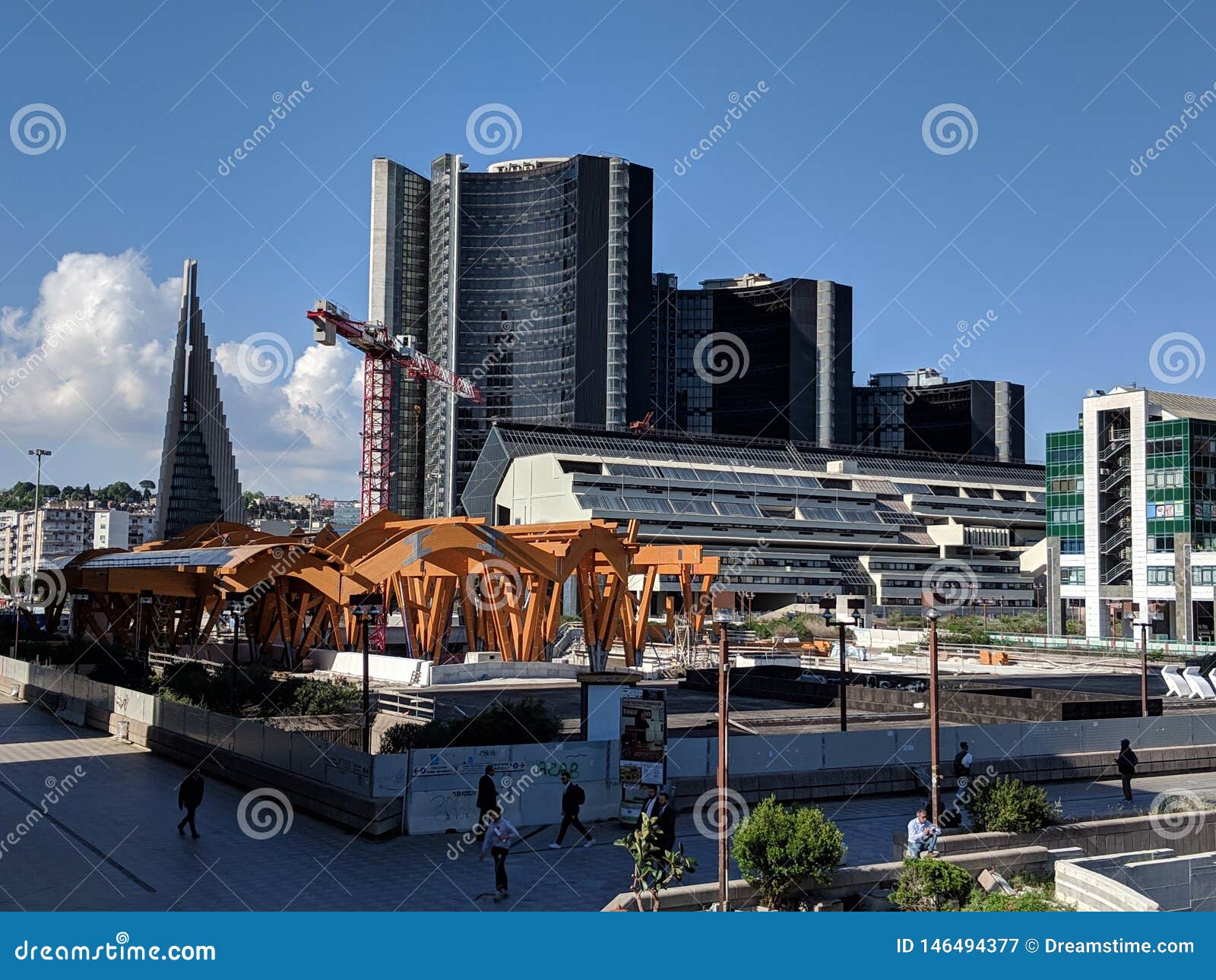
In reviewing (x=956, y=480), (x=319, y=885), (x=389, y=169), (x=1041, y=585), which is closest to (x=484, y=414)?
(x=389, y=169)

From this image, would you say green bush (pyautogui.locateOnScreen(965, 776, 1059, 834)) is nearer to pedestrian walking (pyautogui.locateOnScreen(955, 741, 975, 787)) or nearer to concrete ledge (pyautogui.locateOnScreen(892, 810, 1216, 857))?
concrete ledge (pyautogui.locateOnScreen(892, 810, 1216, 857))

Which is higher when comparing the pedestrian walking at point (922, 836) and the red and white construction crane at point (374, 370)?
the red and white construction crane at point (374, 370)

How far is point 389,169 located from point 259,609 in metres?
123

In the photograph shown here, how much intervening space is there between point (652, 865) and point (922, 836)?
12.9 ft

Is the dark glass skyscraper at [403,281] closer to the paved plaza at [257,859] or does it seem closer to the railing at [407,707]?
the railing at [407,707]

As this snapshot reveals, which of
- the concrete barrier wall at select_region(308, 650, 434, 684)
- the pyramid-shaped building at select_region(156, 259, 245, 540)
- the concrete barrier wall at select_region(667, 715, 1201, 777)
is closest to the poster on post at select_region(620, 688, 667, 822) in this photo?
the concrete barrier wall at select_region(667, 715, 1201, 777)

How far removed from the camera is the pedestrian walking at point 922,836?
1547 centimetres

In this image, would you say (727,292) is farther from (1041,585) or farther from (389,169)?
(1041,585)

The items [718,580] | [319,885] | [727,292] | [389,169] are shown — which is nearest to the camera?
[319,885]

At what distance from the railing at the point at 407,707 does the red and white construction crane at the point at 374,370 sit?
8224 centimetres

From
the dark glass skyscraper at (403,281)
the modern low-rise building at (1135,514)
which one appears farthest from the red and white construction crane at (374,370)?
the modern low-rise building at (1135,514)

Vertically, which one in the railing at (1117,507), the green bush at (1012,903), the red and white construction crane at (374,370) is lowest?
the green bush at (1012,903)

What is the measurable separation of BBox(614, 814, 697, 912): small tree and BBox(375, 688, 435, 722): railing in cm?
928

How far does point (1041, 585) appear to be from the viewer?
129625 mm
